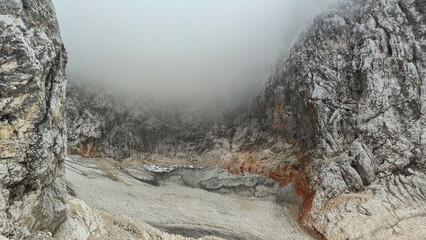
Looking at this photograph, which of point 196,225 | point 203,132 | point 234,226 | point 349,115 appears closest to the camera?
point 196,225

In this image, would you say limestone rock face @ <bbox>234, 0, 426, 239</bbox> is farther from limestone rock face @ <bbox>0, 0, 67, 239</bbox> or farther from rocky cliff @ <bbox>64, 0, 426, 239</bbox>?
limestone rock face @ <bbox>0, 0, 67, 239</bbox>

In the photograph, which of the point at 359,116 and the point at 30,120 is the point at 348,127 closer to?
the point at 359,116

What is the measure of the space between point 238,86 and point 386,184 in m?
39.9

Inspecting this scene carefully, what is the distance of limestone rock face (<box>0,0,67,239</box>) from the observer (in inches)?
508

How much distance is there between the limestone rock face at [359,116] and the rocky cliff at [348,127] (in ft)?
0.38

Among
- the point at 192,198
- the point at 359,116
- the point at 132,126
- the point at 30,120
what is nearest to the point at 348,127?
the point at 359,116

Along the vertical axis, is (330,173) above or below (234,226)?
above

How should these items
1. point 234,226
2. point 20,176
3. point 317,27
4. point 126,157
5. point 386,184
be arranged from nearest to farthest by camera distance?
point 20,176 < point 234,226 < point 386,184 < point 317,27 < point 126,157

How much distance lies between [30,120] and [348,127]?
37954 mm

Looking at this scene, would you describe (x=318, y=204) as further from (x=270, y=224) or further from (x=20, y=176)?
(x=20, y=176)

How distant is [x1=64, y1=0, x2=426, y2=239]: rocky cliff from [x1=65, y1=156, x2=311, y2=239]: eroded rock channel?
2980 mm

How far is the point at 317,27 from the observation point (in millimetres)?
52281

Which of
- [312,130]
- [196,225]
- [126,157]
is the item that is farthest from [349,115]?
[126,157]

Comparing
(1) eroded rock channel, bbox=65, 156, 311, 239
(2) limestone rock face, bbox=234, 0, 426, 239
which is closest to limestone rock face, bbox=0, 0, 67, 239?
(1) eroded rock channel, bbox=65, 156, 311, 239
